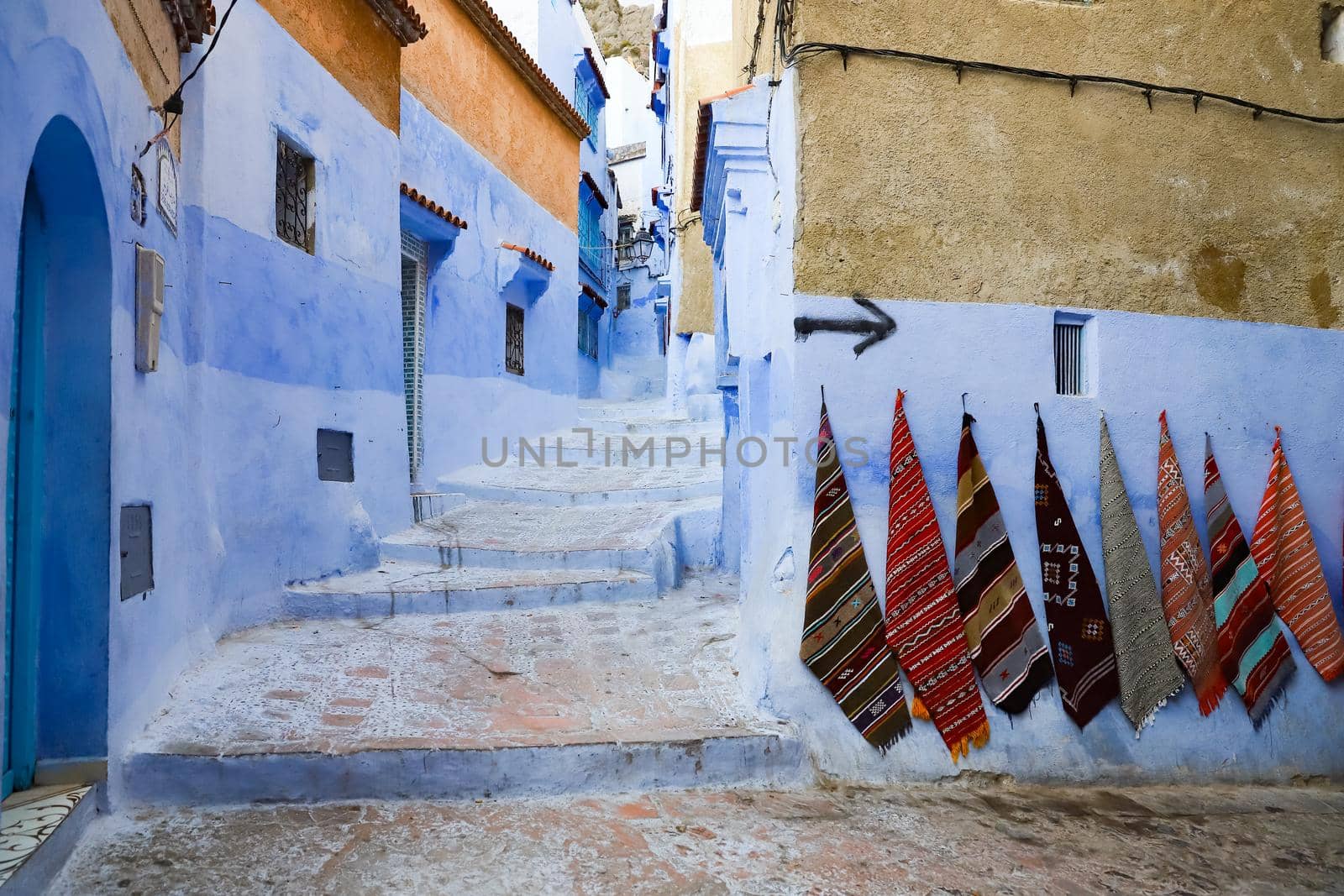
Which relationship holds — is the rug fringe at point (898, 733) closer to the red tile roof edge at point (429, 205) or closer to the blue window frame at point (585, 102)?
the red tile roof edge at point (429, 205)

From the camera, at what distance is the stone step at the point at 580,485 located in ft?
29.7

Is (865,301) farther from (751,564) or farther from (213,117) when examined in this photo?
(213,117)

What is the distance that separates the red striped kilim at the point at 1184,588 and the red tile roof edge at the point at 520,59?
28.9 ft

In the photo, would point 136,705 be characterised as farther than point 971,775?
No

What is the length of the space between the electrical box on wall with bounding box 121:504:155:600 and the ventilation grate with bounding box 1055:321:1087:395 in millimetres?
4288

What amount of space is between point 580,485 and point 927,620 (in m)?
6.24

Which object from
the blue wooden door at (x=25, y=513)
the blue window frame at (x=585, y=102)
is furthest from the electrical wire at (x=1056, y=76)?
the blue window frame at (x=585, y=102)

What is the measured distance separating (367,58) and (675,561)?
195 inches

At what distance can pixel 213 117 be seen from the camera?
15.9 feet

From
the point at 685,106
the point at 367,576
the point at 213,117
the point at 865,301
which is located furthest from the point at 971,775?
the point at 685,106

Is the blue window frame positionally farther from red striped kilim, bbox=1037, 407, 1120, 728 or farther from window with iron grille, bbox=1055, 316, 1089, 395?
red striped kilim, bbox=1037, 407, 1120, 728

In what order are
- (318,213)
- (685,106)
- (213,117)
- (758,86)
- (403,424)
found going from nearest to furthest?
(758,86), (213,117), (318,213), (403,424), (685,106)

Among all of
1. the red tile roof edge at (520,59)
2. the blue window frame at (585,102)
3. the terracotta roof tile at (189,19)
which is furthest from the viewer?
the blue window frame at (585,102)

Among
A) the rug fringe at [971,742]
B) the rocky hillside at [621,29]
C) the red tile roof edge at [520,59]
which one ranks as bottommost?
the rug fringe at [971,742]
